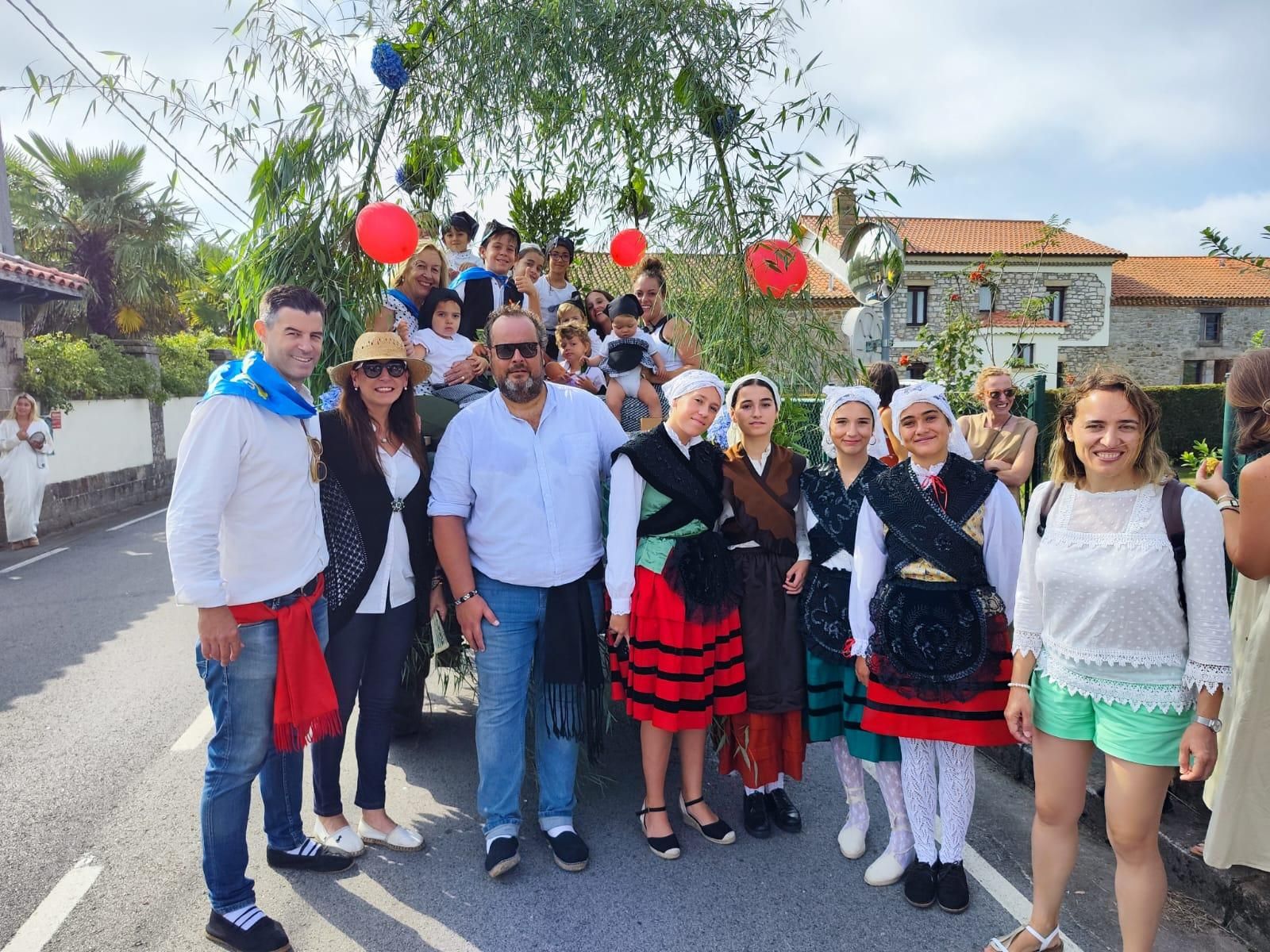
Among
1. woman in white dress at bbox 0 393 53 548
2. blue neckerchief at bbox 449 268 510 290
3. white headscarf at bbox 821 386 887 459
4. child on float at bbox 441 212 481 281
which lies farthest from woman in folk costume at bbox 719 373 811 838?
woman in white dress at bbox 0 393 53 548

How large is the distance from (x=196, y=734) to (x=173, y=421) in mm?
14673

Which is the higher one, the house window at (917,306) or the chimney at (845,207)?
the house window at (917,306)

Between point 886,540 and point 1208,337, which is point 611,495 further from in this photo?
point 1208,337

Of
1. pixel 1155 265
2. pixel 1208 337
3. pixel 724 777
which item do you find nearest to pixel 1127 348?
pixel 1208 337

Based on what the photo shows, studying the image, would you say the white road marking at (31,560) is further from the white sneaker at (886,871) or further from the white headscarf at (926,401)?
the white headscarf at (926,401)

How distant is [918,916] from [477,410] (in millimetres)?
2376

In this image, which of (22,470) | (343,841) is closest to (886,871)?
(343,841)

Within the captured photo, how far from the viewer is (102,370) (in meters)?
13.6

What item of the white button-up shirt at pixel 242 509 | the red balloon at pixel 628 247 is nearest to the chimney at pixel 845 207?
the red balloon at pixel 628 247

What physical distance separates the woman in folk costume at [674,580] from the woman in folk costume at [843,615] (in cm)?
31

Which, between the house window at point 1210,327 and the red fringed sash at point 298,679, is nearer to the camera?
the red fringed sash at point 298,679

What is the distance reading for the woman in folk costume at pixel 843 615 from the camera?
3.15 m

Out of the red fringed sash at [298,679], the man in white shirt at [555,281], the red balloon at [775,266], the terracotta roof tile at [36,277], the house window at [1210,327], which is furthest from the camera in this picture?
the house window at [1210,327]

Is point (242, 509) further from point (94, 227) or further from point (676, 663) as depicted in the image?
point (94, 227)
